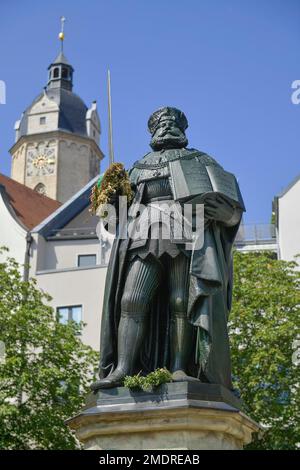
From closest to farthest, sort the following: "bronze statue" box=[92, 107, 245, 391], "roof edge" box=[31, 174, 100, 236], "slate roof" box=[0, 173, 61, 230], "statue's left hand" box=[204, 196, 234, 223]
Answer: "bronze statue" box=[92, 107, 245, 391], "statue's left hand" box=[204, 196, 234, 223], "roof edge" box=[31, 174, 100, 236], "slate roof" box=[0, 173, 61, 230]

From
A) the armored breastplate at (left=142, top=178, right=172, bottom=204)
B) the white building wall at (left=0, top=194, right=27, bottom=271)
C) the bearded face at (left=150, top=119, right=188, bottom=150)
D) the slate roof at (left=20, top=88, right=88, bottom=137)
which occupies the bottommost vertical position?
the armored breastplate at (left=142, top=178, right=172, bottom=204)

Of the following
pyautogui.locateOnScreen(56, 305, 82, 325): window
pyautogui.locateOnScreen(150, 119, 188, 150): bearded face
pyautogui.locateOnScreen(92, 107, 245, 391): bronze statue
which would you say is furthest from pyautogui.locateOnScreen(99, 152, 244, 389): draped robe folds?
pyautogui.locateOnScreen(56, 305, 82, 325): window

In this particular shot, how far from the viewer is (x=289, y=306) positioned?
2403 cm

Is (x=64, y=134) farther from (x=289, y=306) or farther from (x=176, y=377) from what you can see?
(x=176, y=377)

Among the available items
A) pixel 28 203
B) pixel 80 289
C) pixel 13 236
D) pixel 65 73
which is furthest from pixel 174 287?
pixel 65 73

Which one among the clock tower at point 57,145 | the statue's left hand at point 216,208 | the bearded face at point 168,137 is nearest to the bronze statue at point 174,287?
the statue's left hand at point 216,208

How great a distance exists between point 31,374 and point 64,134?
200 ft

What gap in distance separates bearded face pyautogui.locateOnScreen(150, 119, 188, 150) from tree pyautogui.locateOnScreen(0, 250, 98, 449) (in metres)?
14.5

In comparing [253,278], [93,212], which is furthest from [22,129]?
[93,212]

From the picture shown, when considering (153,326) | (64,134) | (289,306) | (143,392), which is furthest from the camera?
(64,134)

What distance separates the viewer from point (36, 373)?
22.8 metres

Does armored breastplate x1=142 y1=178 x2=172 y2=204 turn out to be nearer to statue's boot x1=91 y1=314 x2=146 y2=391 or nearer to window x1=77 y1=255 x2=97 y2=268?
statue's boot x1=91 y1=314 x2=146 y2=391

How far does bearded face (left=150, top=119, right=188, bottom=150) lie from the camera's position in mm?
7684

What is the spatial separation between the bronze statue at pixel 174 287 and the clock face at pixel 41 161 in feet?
237
